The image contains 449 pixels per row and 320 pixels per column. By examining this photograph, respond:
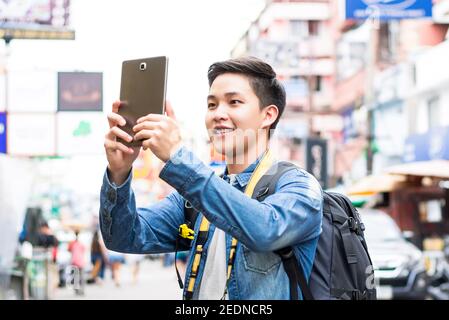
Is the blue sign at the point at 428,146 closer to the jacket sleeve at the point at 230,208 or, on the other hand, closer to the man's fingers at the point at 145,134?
the jacket sleeve at the point at 230,208

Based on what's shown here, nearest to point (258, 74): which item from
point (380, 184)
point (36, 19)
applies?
point (36, 19)

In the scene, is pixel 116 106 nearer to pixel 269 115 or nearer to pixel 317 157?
pixel 269 115

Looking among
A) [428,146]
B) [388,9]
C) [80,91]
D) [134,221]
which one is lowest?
[428,146]

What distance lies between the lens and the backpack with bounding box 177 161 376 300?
196 centimetres

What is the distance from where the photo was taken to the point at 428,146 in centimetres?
1681

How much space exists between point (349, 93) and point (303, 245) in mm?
29662

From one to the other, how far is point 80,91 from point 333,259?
6.95 meters

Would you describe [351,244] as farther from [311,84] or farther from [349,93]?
[311,84]

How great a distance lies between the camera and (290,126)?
93.6ft

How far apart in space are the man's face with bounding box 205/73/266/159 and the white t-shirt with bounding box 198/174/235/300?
228 mm

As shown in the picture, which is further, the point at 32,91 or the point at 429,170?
the point at 429,170

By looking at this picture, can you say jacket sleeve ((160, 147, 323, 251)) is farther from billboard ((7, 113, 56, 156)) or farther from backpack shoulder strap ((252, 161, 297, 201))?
billboard ((7, 113, 56, 156))

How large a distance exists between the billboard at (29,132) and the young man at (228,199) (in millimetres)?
7618
